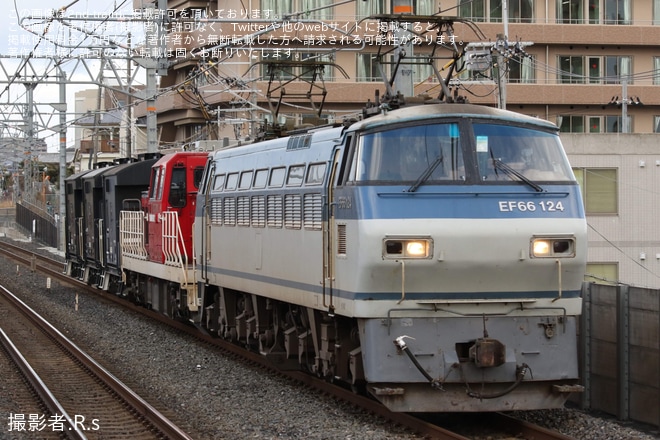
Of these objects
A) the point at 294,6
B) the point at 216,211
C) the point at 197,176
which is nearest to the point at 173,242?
the point at 197,176

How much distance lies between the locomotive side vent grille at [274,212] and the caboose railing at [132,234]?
893cm

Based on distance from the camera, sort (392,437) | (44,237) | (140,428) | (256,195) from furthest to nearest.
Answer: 1. (44,237)
2. (256,195)
3. (140,428)
4. (392,437)

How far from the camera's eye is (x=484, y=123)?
11.2 m

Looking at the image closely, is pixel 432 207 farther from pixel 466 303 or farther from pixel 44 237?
pixel 44 237

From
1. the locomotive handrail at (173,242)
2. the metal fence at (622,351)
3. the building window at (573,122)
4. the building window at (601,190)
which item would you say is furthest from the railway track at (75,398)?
the building window at (573,122)

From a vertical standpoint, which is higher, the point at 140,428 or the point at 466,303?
the point at 466,303

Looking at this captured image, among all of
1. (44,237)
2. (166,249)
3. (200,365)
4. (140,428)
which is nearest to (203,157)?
(166,249)

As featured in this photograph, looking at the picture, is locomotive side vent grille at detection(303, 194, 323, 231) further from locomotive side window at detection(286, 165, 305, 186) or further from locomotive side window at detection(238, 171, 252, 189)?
locomotive side window at detection(238, 171, 252, 189)

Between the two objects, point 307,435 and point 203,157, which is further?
point 203,157

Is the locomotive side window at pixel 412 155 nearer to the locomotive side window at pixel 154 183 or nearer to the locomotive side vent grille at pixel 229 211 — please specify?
the locomotive side vent grille at pixel 229 211

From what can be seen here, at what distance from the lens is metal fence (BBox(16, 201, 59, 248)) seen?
57.9 m

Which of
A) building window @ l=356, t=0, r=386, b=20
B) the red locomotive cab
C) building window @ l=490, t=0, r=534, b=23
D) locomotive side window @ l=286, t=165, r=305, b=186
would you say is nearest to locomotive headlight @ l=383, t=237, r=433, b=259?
locomotive side window @ l=286, t=165, r=305, b=186

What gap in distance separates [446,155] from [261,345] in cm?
518

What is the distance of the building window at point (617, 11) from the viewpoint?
54031mm
